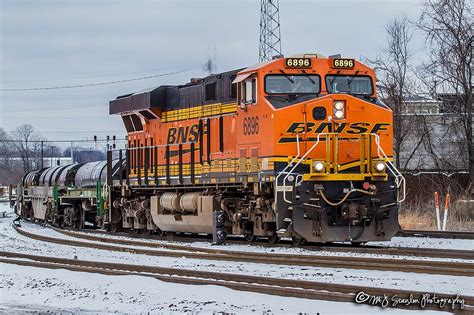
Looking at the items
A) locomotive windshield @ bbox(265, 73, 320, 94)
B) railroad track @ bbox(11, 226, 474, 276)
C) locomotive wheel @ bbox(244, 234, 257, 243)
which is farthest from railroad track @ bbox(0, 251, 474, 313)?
locomotive windshield @ bbox(265, 73, 320, 94)

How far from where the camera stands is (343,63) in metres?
17.7

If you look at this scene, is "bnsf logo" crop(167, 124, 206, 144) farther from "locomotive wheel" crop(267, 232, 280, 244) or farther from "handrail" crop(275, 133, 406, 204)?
"handrail" crop(275, 133, 406, 204)

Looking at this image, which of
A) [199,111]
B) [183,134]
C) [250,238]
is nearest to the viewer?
[250,238]

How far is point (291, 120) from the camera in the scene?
16.9 m

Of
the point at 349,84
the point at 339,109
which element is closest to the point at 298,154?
the point at 339,109

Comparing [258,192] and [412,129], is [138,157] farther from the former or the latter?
[412,129]

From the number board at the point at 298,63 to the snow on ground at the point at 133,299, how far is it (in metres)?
6.82

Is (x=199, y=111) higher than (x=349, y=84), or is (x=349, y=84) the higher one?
(x=349, y=84)

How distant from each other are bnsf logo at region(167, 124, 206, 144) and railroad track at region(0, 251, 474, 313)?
6.65 metres

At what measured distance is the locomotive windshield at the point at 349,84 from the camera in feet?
57.6

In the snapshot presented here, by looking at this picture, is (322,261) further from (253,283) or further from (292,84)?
(292,84)

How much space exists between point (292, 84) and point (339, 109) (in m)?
1.19

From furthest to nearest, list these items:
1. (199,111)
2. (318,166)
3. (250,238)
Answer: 1. (199,111)
2. (250,238)
3. (318,166)

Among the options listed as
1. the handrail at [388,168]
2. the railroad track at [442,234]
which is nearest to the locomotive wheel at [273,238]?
the handrail at [388,168]
